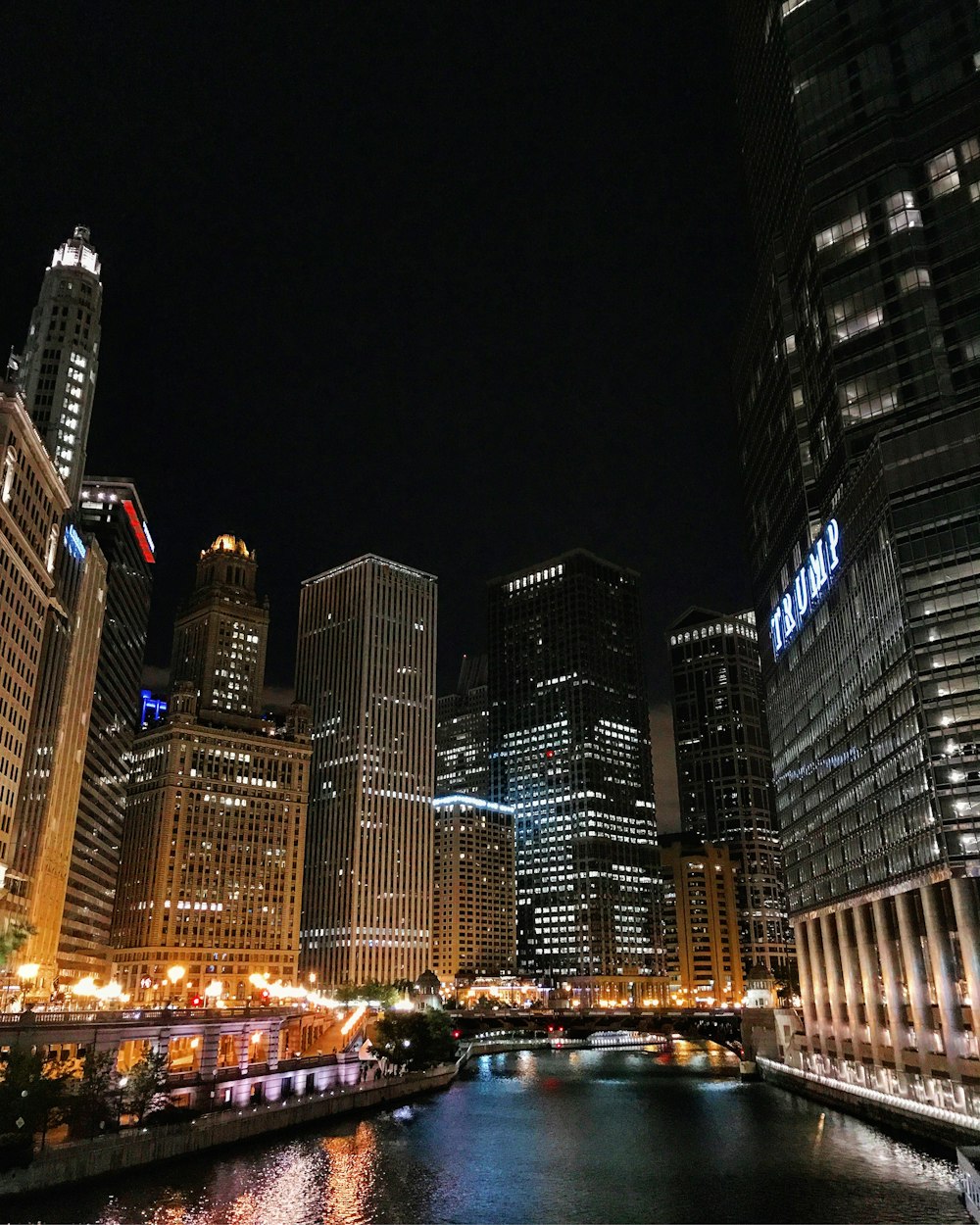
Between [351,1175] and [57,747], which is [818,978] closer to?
→ [351,1175]

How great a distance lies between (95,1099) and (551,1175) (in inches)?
1299

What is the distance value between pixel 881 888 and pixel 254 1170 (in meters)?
76.1

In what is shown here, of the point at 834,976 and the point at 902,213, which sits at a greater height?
the point at 902,213

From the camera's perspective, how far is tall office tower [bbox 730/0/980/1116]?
9756 cm

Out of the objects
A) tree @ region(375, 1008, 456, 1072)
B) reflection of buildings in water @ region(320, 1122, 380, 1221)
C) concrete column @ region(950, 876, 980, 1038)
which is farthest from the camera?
tree @ region(375, 1008, 456, 1072)

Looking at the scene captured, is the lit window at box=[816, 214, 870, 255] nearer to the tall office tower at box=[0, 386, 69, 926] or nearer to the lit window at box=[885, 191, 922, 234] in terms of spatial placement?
the lit window at box=[885, 191, 922, 234]

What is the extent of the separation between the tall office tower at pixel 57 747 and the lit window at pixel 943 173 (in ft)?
433

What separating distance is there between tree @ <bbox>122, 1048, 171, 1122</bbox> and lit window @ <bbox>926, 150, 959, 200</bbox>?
441 feet

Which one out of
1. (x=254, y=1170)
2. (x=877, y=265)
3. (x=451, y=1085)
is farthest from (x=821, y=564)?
(x=254, y=1170)

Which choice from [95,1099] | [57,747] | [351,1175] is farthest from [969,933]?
[57,747]

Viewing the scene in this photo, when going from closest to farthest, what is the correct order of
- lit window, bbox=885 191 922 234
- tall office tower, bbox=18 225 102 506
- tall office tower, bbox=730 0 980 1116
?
tall office tower, bbox=730 0 980 1116 → lit window, bbox=885 191 922 234 → tall office tower, bbox=18 225 102 506

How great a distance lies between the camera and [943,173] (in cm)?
12850

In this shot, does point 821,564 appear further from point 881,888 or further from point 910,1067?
point 910,1067

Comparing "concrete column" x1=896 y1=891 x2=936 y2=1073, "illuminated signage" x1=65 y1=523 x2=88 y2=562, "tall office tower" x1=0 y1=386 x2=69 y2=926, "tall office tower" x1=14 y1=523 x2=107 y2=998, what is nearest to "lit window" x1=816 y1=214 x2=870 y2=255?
"concrete column" x1=896 y1=891 x2=936 y2=1073
